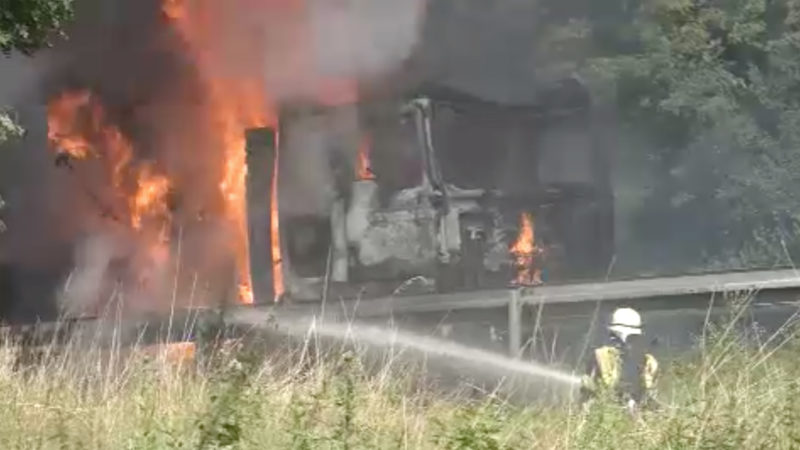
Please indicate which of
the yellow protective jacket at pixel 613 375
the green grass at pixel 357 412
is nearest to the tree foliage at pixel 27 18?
the green grass at pixel 357 412

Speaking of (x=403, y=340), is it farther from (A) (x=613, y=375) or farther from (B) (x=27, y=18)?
(B) (x=27, y=18)

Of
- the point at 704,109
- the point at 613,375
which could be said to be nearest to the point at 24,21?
the point at 613,375

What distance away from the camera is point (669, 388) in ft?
17.7

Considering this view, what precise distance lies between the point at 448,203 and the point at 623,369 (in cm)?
496

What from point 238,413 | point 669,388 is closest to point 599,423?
point 669,388

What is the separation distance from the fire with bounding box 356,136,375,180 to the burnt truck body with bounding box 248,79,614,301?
1 centimetres

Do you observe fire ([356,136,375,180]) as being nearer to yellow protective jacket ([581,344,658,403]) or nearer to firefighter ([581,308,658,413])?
firefighter ([581,308,658,413])

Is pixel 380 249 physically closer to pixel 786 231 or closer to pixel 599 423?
pixel 786 231

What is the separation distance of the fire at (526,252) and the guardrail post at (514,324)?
3494 mm

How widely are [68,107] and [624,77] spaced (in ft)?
22.5

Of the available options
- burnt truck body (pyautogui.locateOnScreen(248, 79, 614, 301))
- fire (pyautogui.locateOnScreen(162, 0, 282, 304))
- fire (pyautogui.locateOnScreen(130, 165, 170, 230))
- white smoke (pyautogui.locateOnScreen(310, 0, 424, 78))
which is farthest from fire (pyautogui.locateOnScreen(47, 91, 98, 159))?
white smoke (pyautogui.locateOnScreen(310, 0, 424, 78))

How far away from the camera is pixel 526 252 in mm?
12758

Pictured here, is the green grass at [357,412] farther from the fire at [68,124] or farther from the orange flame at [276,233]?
the fire at [68,124]

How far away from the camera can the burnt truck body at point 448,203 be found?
38.9 ft
